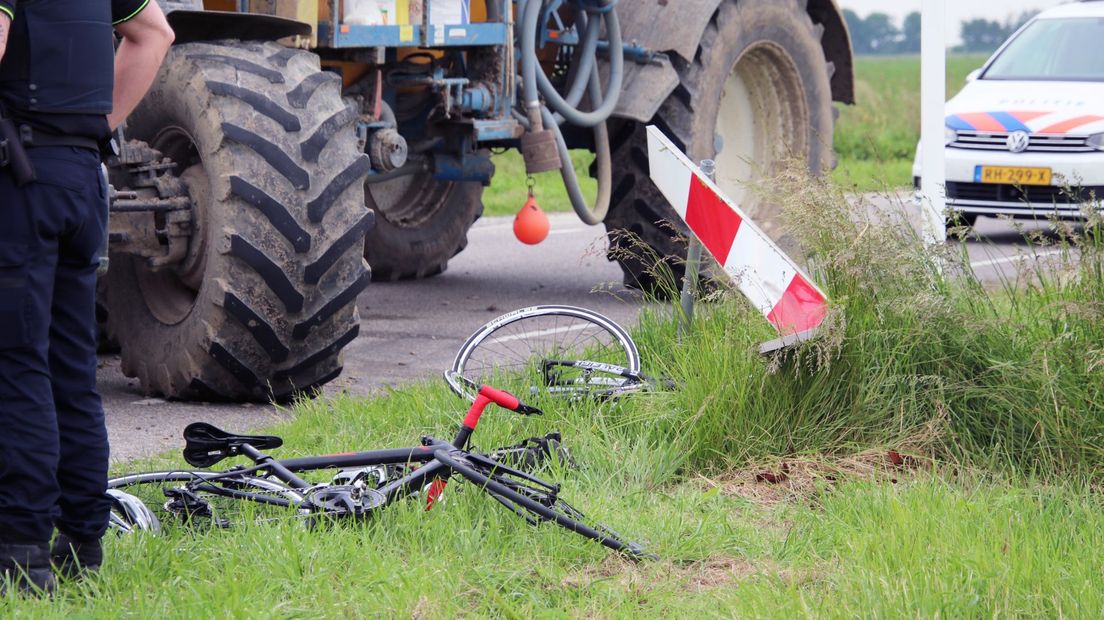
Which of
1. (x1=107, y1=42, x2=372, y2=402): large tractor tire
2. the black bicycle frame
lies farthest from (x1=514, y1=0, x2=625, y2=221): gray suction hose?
the black bicycle frame

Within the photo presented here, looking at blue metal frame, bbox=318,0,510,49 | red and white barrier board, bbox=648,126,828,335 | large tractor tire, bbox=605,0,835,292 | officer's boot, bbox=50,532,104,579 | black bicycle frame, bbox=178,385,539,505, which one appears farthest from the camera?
large tractor tire, bbox=605,0,835,292

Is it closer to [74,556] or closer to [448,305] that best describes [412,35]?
[448,305]

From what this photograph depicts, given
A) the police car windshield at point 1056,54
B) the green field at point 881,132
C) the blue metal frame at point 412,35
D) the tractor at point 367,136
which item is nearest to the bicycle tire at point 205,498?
the tractor at point 367,136

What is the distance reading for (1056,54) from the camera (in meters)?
11.6

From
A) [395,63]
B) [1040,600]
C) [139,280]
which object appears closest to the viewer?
[1040,600]

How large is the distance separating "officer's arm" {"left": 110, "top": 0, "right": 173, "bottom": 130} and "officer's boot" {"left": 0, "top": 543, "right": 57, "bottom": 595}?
1003mm

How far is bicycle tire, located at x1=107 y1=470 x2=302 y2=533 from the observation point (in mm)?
3795

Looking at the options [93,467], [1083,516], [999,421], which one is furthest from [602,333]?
[93,467]

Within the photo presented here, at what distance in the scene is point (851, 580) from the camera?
343 cm

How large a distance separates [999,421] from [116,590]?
8.27 ft

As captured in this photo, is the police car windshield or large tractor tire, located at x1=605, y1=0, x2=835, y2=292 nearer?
large tractor tire, located at x1=605, y1=0, x2=835, y2=292

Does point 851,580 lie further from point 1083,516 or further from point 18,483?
point 18,483

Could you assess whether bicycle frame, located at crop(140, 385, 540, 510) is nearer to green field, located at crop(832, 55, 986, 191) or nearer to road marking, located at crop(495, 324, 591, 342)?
road marking, located at crop(495, 324, 591, 342)

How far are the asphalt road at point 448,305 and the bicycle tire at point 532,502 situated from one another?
142 centimetres
